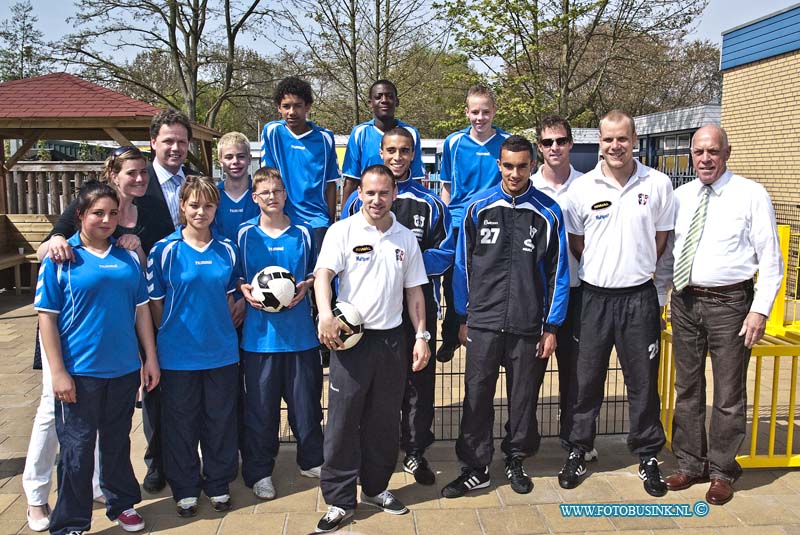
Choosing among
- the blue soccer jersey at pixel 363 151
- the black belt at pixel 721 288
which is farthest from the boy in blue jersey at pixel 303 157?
the black belt at pixel 721 288

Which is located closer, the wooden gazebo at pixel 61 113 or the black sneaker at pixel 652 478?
the black sneaker at pixel 652 478

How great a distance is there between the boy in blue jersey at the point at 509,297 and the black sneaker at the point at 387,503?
1.15 ft

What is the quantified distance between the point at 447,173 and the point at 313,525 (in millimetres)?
2869

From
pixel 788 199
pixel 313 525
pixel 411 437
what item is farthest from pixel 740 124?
pixel 313 525

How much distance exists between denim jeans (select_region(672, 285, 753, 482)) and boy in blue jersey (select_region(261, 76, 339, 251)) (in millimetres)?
2728

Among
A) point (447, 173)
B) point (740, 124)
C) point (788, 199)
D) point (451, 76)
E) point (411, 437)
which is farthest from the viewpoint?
point (451, 76)

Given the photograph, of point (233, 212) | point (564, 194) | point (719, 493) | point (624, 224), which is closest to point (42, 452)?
point (233, 212)

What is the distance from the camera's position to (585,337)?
13.9ft

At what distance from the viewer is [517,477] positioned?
428 cm

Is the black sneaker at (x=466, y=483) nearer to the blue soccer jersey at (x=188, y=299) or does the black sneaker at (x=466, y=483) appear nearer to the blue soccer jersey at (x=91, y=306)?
the blue soccer jersey at (x=188, y=299)

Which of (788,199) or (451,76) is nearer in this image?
(788,199)

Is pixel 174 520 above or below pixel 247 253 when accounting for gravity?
below

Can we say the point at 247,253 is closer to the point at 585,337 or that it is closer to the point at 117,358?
the point at 117,358

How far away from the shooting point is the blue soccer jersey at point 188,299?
3742 mm
